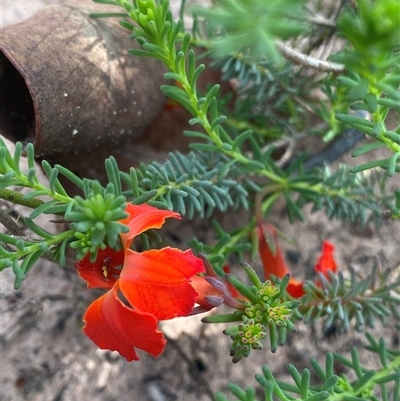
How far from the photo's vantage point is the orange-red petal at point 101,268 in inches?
30.1

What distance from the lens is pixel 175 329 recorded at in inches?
49.5

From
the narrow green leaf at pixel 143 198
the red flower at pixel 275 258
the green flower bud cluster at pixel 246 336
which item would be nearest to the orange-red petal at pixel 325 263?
the red flower at pixel 275 258

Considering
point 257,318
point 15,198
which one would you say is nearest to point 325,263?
point 257,318

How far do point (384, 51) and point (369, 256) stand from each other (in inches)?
36.4

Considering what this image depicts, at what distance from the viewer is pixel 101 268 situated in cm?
80

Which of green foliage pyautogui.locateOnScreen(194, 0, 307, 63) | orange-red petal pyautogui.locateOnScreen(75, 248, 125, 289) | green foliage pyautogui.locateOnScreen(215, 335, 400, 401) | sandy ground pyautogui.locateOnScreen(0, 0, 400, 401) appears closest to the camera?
green foliage pyautogui.locateOnScreen(194, 0, 307, 63)

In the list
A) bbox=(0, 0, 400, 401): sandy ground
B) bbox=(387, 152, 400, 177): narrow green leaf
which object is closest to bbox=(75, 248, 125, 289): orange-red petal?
bbox=(0, 0, 400, 401): sandy ground

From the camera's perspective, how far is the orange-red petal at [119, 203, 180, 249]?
2.42 feet

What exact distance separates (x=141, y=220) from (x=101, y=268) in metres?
0.12

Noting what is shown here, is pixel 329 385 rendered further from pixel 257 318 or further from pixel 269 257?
pixel 269 257

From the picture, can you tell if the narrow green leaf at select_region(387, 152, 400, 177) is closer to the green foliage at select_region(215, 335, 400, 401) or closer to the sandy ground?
the green foliage at select_region(215, 335, 400, 401)

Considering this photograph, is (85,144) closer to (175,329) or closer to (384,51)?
(175,329)

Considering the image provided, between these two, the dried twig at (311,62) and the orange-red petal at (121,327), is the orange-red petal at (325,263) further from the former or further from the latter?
the orange-red petal at (121,327)

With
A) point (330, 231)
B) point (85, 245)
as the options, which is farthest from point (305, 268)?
point (85, 245)
